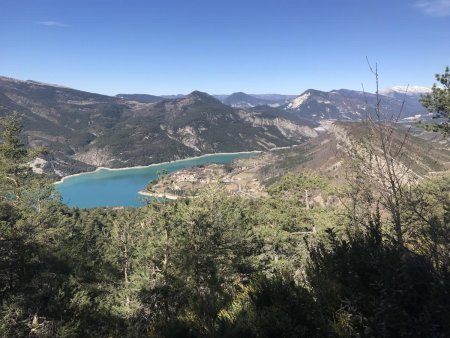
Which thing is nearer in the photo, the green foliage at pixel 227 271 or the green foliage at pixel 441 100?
the green foliage at pixel 227 271

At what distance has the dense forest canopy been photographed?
478cm

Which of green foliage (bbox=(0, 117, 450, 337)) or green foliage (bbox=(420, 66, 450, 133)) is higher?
green foliage (bbox=(420, 66, 450, 133))

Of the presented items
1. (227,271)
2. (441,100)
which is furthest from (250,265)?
(441,100)

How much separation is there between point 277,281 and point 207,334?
151 cm

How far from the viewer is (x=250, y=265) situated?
2094cm

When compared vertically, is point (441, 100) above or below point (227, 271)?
above

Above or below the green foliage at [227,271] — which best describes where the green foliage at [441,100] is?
above

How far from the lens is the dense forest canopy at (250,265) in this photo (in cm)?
478

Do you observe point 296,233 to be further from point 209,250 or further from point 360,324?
point 360,324

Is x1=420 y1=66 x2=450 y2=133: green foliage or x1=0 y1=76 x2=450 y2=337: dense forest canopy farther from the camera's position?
x1=420 y1=66 x2=450 y2=133: green foliage

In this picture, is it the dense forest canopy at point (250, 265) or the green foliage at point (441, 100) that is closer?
the dense forest canopy at point (250, 265)

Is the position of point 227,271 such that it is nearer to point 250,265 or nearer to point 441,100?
point 250,265

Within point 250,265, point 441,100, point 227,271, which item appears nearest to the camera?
point 227,271

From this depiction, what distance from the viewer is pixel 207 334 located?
18.8 feet
